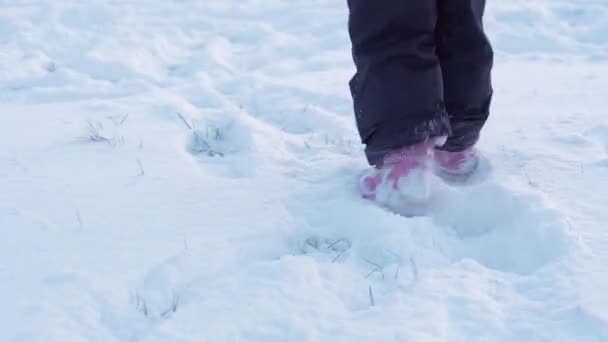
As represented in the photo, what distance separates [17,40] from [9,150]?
5.80ft

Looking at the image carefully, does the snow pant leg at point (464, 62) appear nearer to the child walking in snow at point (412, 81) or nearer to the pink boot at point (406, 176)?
the child walking in snow at point (412, 81)

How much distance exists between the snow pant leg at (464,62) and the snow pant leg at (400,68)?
5.6 inches

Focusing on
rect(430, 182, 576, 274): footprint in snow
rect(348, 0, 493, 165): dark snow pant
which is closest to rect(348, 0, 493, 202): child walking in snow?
rect(348, 0, 493, 165): dark snow pant

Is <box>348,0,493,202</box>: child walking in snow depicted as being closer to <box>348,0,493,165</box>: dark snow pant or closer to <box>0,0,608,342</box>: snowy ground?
<box>348,0,493,165</box>: dark snow pant

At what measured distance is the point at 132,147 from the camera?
2.25m

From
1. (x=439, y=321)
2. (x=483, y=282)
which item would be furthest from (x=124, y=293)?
(x=483, y=282)

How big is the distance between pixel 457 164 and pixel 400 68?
0.42 metres

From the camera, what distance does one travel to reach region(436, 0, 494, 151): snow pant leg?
6.29 feet

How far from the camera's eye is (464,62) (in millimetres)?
1960

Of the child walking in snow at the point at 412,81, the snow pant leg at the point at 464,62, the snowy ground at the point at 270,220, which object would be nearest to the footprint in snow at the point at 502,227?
the snowy ground at the point at 270,220

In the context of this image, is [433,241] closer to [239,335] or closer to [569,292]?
[569,292]

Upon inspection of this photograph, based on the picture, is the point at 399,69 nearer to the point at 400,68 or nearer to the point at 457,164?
the point at 400,68

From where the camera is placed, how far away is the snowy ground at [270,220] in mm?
1388

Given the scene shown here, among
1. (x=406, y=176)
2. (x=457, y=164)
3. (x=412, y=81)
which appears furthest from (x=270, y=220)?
(x=457, y=164)
